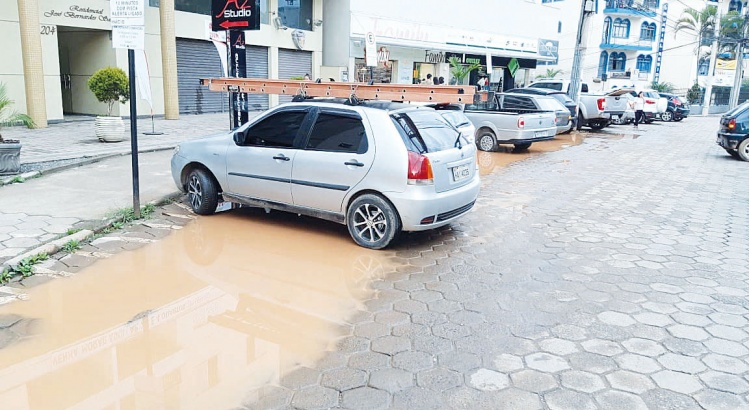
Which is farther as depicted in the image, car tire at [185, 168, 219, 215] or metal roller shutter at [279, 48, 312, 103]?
metal roller shutter at [279, 48, 312, 103]

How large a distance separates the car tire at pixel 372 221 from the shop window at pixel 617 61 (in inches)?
2048

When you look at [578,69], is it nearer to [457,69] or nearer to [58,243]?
[457,69]

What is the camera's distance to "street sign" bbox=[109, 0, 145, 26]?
6652 millimetres

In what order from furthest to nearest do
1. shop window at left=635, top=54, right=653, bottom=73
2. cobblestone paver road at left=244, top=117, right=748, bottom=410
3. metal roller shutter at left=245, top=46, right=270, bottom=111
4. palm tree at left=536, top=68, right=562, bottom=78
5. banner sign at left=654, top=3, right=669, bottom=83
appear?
shop window at left=635, top=54, right=653, bottom=73 → banner sign at left=654, top=3, right=669, bottom=83 → palm tree at left=536, top=68, right=562, bottom=78 → metal roller shutter at left=245, top=46, right=270, bottom=111 → cobblestone paver road at left=244, top=117, right=748, bottom=410

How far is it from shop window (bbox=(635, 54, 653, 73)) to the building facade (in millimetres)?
38049

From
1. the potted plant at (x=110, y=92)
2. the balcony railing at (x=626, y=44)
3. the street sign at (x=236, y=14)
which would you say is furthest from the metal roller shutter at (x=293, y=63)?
the balcony railing at (x=626, y=44)

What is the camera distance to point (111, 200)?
7.82 meters

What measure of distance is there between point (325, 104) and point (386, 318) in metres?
2.95

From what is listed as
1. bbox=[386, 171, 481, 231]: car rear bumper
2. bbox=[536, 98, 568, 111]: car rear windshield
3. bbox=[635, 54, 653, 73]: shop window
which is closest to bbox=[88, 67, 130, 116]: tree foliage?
bbox=[386, 171, 481, 231]: car rear bumper

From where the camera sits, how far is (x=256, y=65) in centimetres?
2239

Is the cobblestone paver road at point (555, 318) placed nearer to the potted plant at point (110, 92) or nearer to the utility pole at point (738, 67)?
the potted plant at point (110, 92)

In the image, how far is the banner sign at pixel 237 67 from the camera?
1122cm

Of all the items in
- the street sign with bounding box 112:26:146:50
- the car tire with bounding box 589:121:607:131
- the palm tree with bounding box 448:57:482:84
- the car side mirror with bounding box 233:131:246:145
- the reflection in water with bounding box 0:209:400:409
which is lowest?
the reflection in water with bounding box 0:209:400:409

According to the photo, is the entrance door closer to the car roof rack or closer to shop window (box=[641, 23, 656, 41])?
the car roof rack
